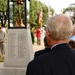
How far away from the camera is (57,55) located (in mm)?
2797

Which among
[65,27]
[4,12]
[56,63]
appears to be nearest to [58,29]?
[65,27]

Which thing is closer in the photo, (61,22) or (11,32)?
(61,22)

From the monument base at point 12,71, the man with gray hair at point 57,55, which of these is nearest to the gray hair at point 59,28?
the man with gray hair at point 57,55

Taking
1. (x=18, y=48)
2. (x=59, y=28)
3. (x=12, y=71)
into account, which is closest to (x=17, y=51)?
(x=18, y=48)

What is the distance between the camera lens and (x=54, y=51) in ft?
9.25

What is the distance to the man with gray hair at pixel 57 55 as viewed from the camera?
8.93 ft

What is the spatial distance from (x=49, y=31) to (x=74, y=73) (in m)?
0.42

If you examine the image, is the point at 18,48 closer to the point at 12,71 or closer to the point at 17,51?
the point at 17,51

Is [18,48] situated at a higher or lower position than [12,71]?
higher

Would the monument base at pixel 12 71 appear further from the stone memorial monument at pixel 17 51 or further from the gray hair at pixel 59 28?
the gray hair at pixel 59 28

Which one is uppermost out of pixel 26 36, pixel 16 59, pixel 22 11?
pixel 22 11

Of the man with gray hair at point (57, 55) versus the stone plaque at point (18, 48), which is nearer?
the man with gray hair at point (57, 55)

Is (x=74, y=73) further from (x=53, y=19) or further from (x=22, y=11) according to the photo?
(x=22, y=11)

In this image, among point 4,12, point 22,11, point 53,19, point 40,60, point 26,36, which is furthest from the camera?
point 4,12
